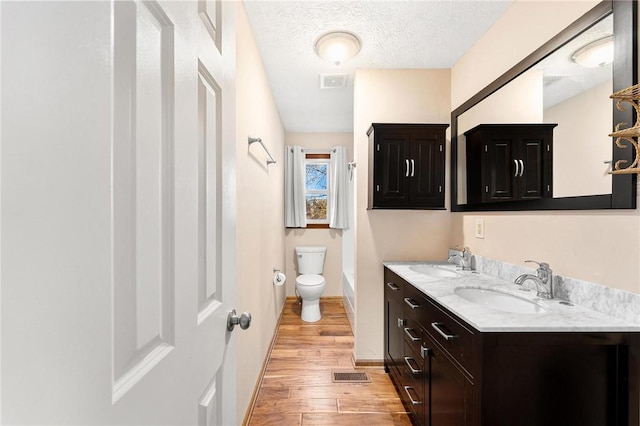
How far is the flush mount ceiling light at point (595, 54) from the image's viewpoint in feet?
3.75

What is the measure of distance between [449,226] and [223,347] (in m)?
2.15

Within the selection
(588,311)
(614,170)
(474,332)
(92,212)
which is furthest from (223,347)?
(614,170)

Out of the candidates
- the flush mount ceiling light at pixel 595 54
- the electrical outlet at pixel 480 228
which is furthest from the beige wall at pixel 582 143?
the electrical outlet at pixel 480 228

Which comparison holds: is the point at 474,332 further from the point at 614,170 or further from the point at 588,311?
the point at 614,170

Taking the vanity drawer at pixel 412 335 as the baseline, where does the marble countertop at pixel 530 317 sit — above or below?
above

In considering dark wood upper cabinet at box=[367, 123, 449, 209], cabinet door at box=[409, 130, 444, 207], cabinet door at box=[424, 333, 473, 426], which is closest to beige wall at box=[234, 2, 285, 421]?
dark wood upper cabinet at box=[367, 123, 449, 209]

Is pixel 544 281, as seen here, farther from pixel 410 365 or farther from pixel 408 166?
pixel 408 166

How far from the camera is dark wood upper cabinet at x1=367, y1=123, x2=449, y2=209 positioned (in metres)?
2.22

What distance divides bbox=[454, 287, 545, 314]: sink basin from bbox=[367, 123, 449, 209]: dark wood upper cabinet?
84cm

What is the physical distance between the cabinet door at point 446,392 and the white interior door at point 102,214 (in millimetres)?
961

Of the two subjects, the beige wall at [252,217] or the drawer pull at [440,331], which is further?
the beige wall at [252,217]

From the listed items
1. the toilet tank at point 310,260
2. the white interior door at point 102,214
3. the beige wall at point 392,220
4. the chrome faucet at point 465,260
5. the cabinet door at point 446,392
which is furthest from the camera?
the toilet tank at point 310,260

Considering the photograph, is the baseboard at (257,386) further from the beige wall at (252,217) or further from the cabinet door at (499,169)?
the cabinet door at (499,169)

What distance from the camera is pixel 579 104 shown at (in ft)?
4.17
